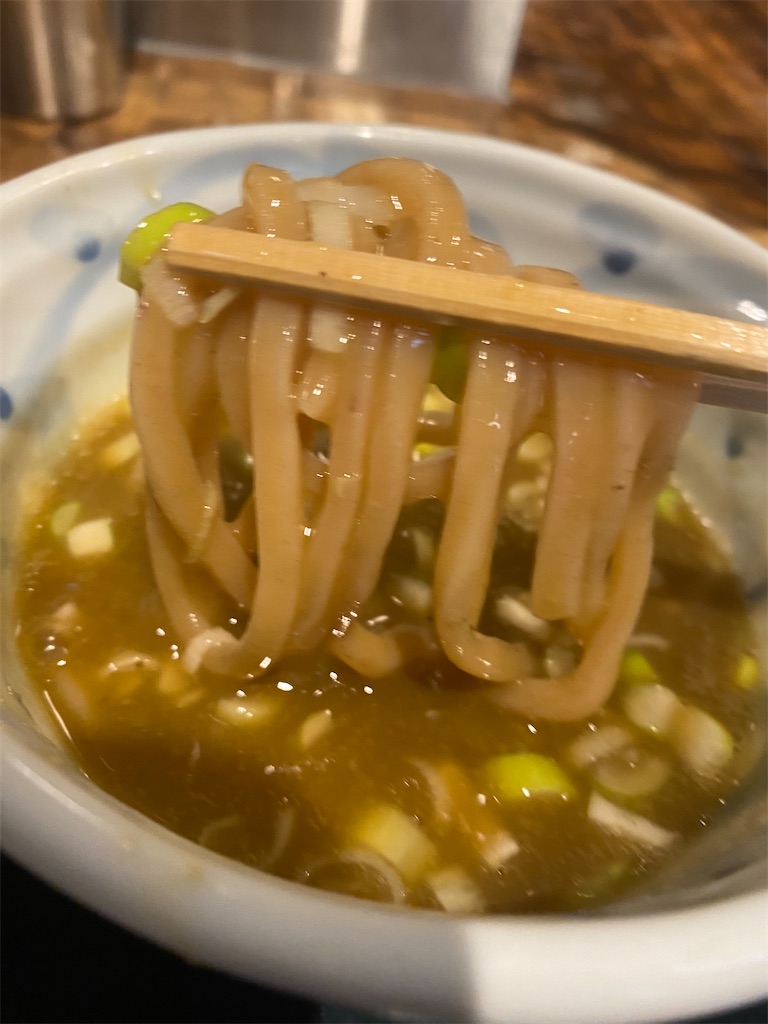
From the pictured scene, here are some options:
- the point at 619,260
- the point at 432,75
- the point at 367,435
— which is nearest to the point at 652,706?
the point at 367,435

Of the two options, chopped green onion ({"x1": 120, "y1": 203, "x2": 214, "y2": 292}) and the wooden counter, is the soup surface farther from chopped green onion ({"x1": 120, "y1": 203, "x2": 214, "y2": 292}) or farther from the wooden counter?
the wooden counter

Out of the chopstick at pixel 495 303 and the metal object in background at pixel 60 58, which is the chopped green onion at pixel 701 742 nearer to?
A: the chopstick at pixel 495 303

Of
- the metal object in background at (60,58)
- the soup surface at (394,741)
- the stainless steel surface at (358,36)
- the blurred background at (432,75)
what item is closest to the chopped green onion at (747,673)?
the soup surface at (394,741)

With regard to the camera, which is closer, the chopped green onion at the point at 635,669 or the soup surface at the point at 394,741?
the soup surface at the point at 394,741

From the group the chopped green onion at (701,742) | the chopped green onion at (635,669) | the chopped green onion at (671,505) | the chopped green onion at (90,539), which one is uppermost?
the chopped green onion at (671,505)

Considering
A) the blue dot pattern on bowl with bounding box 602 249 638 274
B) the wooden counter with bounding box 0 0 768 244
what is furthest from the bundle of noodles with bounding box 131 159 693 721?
the wooden counter with bounding box 0 0 768 244
